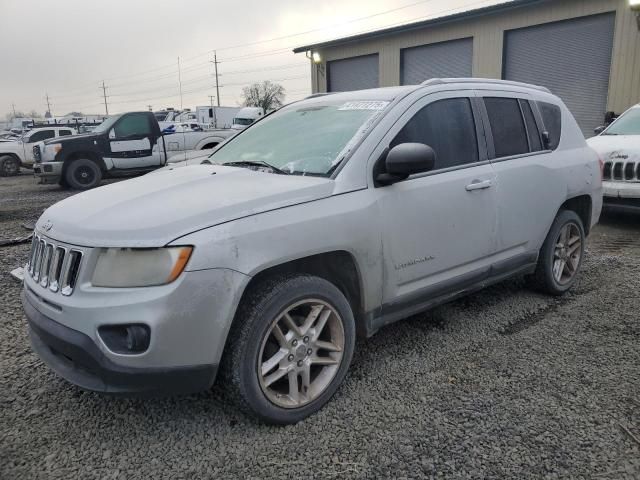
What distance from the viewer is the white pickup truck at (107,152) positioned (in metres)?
12.6

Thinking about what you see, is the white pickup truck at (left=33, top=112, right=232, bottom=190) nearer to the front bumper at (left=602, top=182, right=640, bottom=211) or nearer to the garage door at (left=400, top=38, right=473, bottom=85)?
the garage door at (left=400, top=38, right=473, bottom=85)

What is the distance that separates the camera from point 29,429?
271 cm

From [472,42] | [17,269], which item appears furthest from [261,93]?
[17,269]

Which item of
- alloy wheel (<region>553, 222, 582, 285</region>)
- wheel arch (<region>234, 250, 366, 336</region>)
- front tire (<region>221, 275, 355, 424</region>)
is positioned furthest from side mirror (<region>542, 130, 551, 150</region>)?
front tire (<region>221, 275, 355, 424</region>)

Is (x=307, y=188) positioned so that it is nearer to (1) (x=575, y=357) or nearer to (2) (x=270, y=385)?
(2) (x=270, y=385)

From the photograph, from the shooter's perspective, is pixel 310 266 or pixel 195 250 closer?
pixel 195 250

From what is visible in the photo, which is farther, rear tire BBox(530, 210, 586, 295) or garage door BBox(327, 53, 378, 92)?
garage door BBox(327, 53, 378, 92)

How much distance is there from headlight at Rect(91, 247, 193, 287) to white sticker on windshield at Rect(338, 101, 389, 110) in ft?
5.41

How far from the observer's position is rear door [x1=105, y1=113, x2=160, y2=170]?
42.9ft

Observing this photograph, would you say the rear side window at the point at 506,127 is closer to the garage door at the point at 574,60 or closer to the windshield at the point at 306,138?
the windshield at the point at 306,138

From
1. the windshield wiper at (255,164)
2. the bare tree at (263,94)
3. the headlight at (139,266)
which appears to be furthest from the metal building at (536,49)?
the bare tree at (263,94)

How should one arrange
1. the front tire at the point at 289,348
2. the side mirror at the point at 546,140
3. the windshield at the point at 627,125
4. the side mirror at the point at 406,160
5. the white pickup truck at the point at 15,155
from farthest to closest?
the white pickup truck at the point at 15,155 < the windshield at the point at 627,125 < the side mirror at the point at 546,140 < the side mirror at the point at 406,160 < the front tire at the point at 289,348

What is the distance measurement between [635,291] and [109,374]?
14.6 ft

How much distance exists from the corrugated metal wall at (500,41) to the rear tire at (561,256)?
10300mm
